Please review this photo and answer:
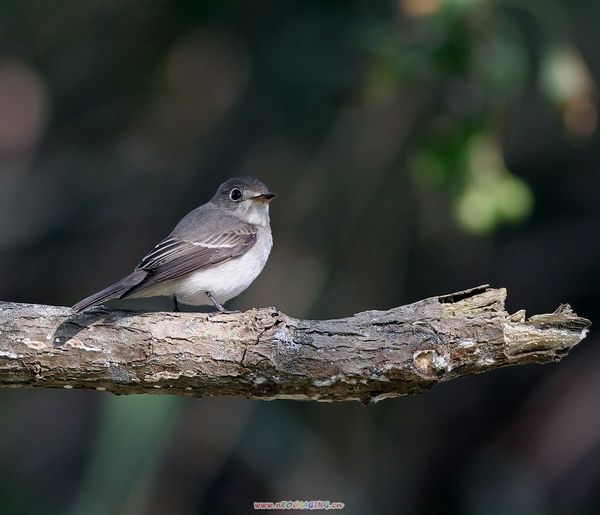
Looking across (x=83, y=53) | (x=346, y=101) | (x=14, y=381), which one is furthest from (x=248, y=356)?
(x=83, y=53)

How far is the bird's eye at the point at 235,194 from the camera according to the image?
643 centimetres

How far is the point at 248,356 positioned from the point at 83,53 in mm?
6719

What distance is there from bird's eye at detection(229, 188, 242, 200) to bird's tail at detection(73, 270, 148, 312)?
130 cm

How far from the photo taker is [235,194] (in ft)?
21.2

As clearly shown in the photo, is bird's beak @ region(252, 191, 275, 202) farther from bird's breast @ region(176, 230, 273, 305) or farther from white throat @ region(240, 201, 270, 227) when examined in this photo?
bird's breast @ region(176, 230, 273, 305)

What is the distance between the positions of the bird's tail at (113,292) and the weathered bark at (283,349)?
0.20 feet

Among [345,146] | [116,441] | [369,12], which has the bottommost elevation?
[116,441]

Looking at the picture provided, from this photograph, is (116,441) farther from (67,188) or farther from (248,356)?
(67,188)

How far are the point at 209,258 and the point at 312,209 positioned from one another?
2748 mm

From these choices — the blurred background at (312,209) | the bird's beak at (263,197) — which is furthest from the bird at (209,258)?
the blurred background at (312,209)

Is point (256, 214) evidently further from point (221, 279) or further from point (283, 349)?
point (283, 349)

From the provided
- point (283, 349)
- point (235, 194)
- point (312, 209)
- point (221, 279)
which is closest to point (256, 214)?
point (235, 194)

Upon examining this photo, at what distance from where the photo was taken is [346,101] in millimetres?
8984

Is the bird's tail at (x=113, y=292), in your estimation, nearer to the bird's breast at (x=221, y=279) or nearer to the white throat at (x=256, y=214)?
the bird's breast at (x=221, y=279)
